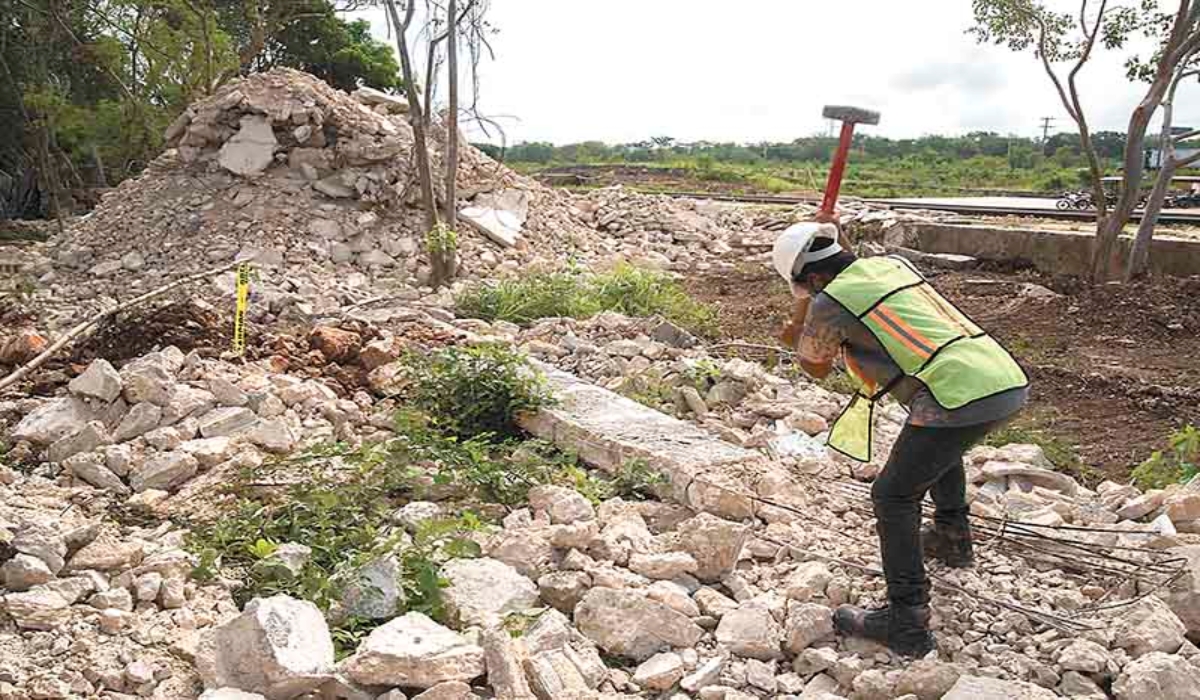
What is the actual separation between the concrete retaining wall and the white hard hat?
8439 mm

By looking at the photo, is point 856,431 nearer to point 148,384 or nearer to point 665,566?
point 665,566

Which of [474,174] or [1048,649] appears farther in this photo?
[474,174]

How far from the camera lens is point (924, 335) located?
3070 millimetres

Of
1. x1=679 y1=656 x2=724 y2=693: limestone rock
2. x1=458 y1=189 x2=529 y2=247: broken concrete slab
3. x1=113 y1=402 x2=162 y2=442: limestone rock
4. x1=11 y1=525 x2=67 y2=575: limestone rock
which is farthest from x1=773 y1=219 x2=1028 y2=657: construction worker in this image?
x1=458 y1=189 x2=529 y2=247: broken concrete slab

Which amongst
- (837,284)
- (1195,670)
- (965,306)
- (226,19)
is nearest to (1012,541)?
(1195,670)

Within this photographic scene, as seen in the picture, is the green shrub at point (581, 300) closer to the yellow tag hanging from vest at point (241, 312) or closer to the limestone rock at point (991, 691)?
the yellow tag hanging from vest at point (241, 312)

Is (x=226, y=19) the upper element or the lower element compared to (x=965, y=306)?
upper

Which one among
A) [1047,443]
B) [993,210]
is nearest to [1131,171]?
[1047,443]

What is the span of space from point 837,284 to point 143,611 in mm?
2372

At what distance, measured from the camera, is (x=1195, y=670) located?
9.32 ft

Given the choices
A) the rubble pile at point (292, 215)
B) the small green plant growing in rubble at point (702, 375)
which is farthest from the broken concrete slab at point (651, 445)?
the rubble pile at point (292, 215)

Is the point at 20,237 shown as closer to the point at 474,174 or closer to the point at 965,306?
the point at 474,174

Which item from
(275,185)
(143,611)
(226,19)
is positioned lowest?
(143,611)

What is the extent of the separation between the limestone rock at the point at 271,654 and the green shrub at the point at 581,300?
5.93m
